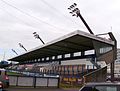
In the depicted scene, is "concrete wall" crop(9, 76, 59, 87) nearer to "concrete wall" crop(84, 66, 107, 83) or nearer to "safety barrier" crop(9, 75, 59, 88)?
"safety barrier" crop(9, 75, 59, 88)

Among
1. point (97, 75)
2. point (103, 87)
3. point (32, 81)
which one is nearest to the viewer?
point (103, 87)

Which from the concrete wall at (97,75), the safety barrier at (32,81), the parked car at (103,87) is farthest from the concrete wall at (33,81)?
the parked car at (103,87)

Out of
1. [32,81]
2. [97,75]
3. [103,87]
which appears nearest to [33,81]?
[32,81]

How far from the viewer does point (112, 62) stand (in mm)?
52531

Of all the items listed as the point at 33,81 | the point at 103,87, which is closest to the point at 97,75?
the point at 33,81

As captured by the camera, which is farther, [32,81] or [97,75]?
[97,75]

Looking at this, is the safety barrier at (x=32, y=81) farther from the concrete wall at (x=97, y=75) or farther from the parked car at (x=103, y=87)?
the parked car at (x=103, y=87)

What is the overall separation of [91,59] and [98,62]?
300 centimetres

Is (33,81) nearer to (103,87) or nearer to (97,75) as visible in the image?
(103,87)

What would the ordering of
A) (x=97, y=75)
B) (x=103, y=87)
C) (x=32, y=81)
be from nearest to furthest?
(x=103, y=87) → (x=32, y=81) → (x=97, y=75)

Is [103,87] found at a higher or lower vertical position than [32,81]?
higher

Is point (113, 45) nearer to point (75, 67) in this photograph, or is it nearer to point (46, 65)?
point (75, 67)

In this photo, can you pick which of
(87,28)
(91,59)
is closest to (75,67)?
(91,59)

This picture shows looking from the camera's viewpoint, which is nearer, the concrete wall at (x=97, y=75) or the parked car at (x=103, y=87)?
the parked car at (x=103, y=87)
